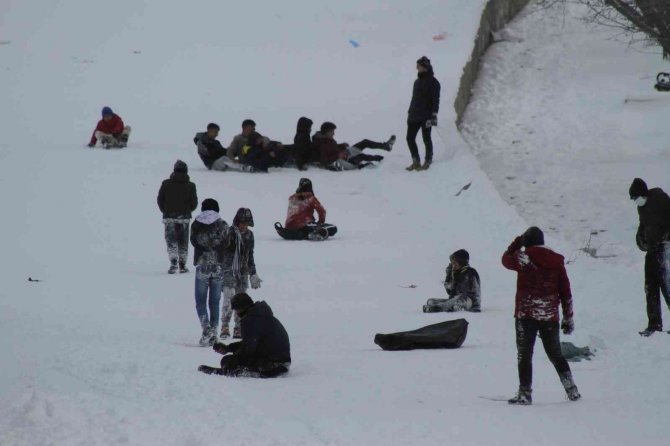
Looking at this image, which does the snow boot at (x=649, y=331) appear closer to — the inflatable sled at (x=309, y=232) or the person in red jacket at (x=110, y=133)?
the inflatable sled at (x=309, y=232)

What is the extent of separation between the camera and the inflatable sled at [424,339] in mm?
12156

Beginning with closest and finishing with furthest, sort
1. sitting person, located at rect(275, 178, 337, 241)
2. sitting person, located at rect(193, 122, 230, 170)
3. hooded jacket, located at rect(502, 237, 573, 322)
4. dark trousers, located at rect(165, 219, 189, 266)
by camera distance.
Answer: hooded jacket, located at rect(502, 237, 573, 322)
dark trousers, located at rect(165, 219, 189, 266)
sitting person, located at rect(275, 178, 337, 241)
sitting person, located at rect(193, 122, 230, 170)

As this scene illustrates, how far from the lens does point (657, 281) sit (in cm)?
A: 1297

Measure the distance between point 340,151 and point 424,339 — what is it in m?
11.8

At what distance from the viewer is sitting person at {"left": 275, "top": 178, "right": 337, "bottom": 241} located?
18.8 m

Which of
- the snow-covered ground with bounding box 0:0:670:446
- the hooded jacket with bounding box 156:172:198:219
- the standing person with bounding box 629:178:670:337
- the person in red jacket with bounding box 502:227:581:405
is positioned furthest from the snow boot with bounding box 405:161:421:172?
the person in red jacket with bounding box 502:227:581:405

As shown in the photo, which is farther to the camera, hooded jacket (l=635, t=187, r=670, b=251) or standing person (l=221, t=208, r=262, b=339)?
hooded jacket (l=635, t=187, r=670, b=251)

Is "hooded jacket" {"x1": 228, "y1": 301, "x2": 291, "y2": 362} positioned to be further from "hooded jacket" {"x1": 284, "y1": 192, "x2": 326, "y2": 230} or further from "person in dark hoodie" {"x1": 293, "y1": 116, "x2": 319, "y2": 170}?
"person in dark hoodie" {"x1": 293, "y1": 116, "x2": 319, "y2": 170}

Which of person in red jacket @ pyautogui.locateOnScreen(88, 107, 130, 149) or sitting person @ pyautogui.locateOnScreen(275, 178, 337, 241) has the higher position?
person in red jacket @ pyautogui.locateOnScreen(88, 107, 130, 149)

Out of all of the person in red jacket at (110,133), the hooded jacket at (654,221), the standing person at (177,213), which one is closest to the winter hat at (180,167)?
the standing person at (177,213)

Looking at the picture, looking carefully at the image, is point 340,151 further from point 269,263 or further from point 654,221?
point 654,221

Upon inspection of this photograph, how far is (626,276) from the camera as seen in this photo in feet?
55.2

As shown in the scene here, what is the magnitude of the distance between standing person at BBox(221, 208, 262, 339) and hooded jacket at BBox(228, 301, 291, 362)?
→ 5.96 feet

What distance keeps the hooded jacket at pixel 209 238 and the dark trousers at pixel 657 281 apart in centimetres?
413
